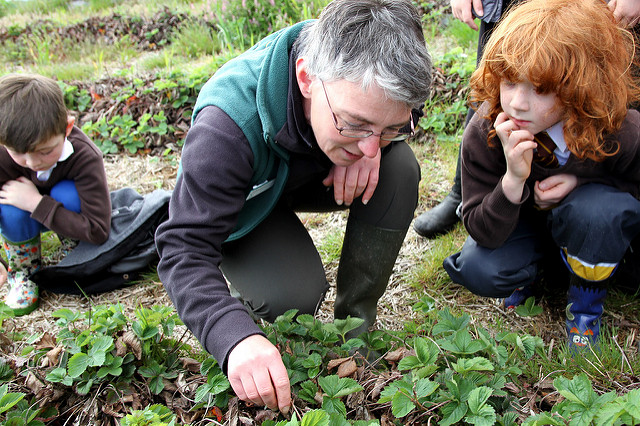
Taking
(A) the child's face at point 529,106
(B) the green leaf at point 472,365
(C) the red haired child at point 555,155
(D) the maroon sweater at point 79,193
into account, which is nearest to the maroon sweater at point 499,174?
(C) the red haired child at point 555,155

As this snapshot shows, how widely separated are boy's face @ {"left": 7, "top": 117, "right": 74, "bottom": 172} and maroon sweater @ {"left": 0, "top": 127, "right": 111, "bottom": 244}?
9 centimetres

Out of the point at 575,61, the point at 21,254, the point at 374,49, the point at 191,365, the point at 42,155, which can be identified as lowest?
the point at 21,254

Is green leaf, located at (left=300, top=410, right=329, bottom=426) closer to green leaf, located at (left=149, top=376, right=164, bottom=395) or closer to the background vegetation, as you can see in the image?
the background vegetation

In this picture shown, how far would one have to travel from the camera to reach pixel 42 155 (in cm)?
248

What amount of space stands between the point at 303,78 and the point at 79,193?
5.16 feet

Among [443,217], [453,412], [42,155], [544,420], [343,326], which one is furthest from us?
[443,217]

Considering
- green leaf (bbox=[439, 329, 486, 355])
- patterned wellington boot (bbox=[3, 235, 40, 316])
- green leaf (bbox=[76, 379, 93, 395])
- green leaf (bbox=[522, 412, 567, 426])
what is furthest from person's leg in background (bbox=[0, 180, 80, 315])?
green leaf (bbox=[522, 412, 567, 426])

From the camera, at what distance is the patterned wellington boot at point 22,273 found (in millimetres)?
2627

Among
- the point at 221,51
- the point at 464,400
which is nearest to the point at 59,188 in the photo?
the point at 464,400

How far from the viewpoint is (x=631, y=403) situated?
3.65 feet

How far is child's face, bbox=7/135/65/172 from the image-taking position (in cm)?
245

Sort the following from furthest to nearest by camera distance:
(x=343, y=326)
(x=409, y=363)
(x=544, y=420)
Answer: (x=343, y=326) < (x=409, y=363) < (x=544, y=420)

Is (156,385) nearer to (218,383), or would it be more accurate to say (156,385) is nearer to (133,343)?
(133,343)

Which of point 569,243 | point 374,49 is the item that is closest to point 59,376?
point 374,49
